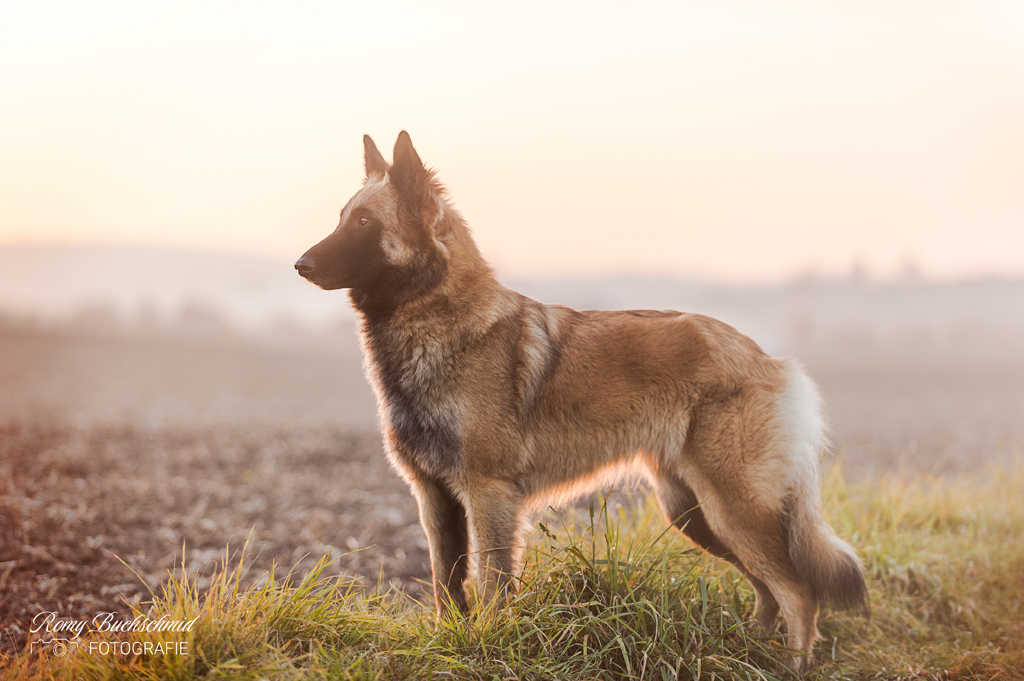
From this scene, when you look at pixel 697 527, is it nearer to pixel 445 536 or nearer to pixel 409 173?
pixel 445 536

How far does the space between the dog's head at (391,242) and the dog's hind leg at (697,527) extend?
174 cm

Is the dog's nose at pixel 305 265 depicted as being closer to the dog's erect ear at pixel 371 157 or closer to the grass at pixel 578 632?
the dog's erect ear at pixel 371 157

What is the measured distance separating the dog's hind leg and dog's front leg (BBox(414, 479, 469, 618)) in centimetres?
116

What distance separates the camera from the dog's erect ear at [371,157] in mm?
3535

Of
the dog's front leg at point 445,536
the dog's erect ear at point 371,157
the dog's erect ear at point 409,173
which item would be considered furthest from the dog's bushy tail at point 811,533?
the dog's erect ear at point 371,157

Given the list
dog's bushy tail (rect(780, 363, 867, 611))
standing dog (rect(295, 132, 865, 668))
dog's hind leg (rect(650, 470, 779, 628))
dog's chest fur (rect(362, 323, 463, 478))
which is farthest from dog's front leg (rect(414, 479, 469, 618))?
dog's bushy tail (rect(780, 363, 867, 611))

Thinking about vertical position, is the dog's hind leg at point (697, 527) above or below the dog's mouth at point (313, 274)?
below

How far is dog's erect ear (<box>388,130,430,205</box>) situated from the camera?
3.15m

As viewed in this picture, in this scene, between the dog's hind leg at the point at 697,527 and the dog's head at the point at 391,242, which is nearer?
the dog's head at the point at 391,242

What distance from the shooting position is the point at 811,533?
3346 mm

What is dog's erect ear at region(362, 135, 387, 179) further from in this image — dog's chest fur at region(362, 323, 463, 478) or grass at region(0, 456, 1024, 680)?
grass at region(0, 456, 1024, 680)

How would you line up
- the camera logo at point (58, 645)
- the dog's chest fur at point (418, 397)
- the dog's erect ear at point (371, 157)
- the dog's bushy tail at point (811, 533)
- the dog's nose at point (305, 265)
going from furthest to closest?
the dog's erect ear at point (371, 157), the dog's bushy tail at point (811, 533), the dog's chest fur at point (418, 397), the dog's nose at point (305, 265), the camera logo at point (58, 645)

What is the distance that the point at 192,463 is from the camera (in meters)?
7.27

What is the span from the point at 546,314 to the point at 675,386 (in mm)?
805
